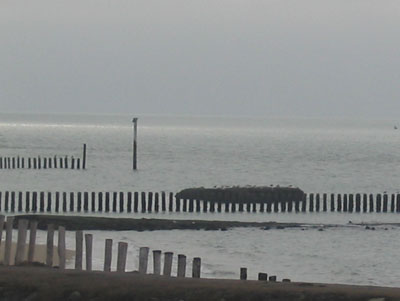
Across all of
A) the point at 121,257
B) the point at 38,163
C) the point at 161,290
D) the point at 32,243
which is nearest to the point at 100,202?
the point at 32,243

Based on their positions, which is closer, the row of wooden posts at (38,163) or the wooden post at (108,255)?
the wooden post at (108,255)

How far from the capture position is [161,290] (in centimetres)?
1934

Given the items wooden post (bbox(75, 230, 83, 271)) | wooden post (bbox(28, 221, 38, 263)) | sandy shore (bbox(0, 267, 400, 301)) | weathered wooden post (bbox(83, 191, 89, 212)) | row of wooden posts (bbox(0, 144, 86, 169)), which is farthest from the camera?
row of wooden posts (bbox(0, 144, 86, 169))

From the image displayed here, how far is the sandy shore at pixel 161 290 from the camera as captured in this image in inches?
748

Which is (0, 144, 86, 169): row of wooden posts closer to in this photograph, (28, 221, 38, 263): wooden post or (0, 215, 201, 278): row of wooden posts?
(28, 221, 38, 263): wooden post

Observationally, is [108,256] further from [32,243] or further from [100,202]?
[100,202]

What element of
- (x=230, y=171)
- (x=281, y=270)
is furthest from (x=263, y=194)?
(x=230, y=171)

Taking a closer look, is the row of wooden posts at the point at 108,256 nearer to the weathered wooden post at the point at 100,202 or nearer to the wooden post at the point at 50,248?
the wooden post at the point at 50,248

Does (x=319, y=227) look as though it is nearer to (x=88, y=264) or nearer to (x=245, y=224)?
(x=245, y=224)

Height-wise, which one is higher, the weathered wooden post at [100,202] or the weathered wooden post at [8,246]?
the weathered wooden post at [8,246]

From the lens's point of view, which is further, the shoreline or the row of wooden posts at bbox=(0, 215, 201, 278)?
the shoreline

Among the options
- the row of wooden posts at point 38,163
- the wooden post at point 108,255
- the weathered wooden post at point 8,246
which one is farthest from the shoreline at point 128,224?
the row of wooden posts at point 38,163

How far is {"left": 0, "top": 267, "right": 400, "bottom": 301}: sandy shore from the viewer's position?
1900 centimetres

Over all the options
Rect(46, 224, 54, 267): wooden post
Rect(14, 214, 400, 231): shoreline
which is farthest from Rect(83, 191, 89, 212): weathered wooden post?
Rect(46, 224, 54, 267): wooden post
